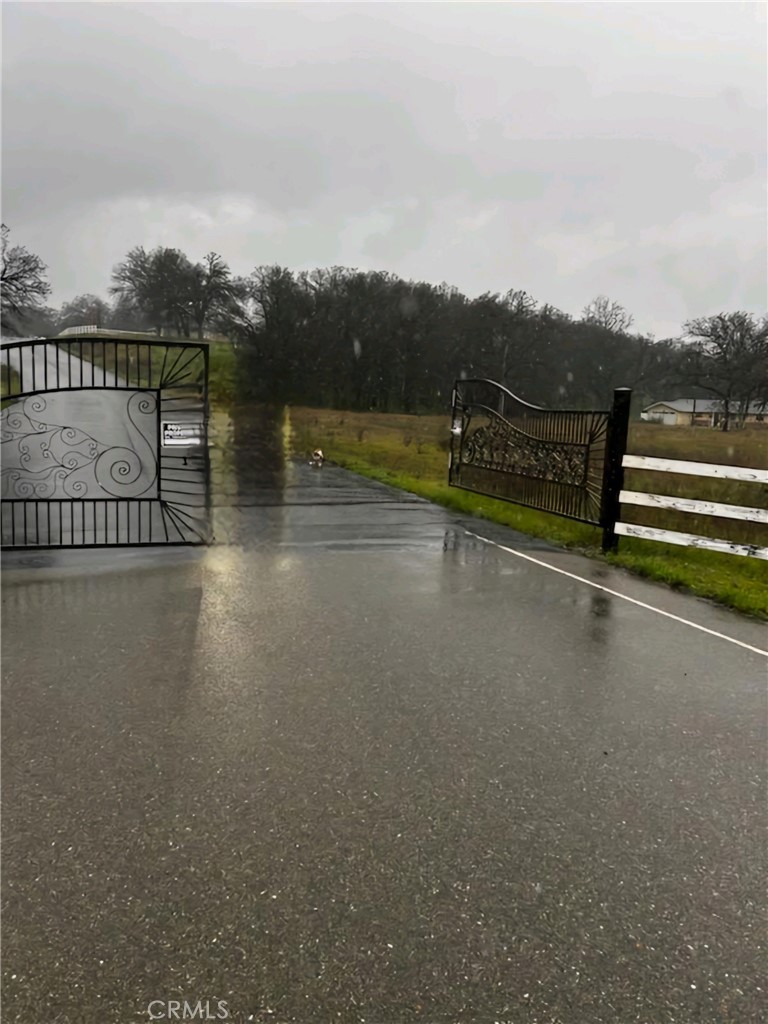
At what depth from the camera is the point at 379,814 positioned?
Result: 2.83 meters

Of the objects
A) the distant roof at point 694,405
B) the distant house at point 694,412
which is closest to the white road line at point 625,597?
the distant house at point 694,412

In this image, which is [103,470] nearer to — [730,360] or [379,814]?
[379,814]

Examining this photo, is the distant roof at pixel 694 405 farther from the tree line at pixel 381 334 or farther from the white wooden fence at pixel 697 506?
the white wooden fence at pixel 697 506

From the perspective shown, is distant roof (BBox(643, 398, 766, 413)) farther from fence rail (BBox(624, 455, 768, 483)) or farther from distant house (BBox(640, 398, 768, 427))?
fence rail (BBox(624, 455, 768, 483))

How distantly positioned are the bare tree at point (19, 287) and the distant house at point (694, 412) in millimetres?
31815

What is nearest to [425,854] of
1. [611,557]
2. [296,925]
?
[296,925]

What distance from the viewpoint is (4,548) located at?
7.51 meters

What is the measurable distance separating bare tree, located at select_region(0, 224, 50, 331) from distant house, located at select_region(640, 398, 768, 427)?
104ft

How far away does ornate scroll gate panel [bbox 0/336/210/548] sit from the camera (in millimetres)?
7930

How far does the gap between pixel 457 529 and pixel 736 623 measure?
14.5ft

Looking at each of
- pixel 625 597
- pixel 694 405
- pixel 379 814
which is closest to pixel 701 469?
pixel 625 597

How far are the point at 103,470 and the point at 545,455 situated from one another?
1023 cm

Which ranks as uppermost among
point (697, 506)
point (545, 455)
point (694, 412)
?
point (694, 412)

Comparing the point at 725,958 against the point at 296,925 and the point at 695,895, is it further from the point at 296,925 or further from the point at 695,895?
the point at 296,925
